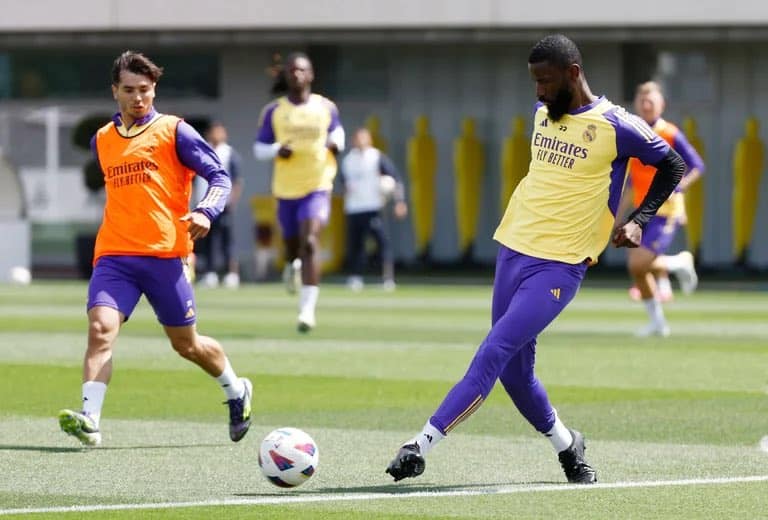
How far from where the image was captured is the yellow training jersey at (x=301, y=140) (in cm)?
1798

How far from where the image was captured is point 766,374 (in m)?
14.3

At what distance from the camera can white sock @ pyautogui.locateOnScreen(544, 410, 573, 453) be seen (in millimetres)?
8664

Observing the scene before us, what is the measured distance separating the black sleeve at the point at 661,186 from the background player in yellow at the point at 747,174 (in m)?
23.7

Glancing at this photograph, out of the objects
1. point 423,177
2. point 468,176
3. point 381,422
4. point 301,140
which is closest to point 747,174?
→ point 468,176

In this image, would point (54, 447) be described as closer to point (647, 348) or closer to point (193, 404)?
point (193, 404)

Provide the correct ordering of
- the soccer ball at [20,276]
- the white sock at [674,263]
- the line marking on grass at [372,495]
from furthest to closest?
1. the soccer ball at [20,276]
2. the white sock at [674,263]
3. the line marking on grass at [372,495]

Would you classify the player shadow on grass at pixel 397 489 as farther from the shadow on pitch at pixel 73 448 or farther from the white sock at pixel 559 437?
the shadow on pitch at pixel 73 448

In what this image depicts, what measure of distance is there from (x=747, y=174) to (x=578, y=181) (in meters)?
23.9

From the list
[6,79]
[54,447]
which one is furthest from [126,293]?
[6,79]

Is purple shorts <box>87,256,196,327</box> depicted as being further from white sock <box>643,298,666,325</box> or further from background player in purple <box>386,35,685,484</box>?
white sock <box>643,298,666,325</box>

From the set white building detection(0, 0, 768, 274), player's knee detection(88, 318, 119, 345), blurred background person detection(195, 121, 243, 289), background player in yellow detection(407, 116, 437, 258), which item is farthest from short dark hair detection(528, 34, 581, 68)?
background player in yellow detection(407, 116, 437, 258)

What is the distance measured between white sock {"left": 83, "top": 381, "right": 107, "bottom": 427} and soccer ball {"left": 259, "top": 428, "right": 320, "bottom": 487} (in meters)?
1.70

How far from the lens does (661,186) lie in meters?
8.71

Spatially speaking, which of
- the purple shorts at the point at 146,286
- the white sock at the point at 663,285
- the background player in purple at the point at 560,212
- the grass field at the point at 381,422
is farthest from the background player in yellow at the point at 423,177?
the background player in purple at the point at 560,212
